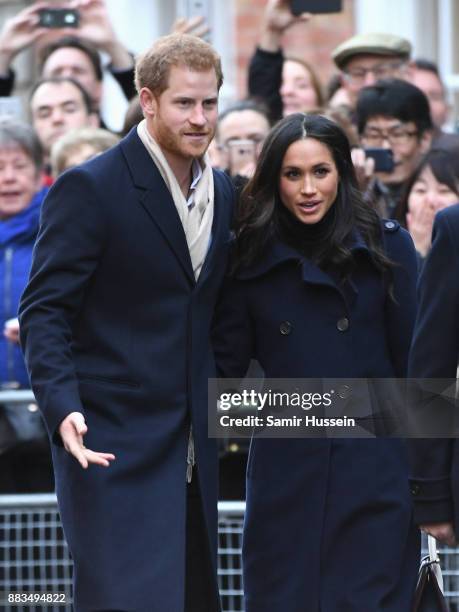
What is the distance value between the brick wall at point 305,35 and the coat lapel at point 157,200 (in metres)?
6.38

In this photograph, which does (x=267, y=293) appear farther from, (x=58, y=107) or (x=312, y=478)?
(x=58, y=107)

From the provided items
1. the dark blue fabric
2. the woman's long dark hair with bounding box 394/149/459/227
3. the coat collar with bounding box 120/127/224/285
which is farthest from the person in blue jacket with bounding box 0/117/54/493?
the coat collar with bounding box 120/127/224/285

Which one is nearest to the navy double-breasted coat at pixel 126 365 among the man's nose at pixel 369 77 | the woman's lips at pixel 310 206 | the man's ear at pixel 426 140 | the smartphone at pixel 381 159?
the woman's lips at pixel 310 206

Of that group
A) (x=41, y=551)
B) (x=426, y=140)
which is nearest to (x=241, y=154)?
(x=426, y=140)

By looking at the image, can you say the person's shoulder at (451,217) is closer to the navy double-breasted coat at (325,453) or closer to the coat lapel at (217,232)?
the navy double-breasted coat at (325,453)

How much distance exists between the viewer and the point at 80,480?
500 centimetres

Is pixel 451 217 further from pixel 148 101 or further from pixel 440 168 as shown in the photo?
pixel 440 168

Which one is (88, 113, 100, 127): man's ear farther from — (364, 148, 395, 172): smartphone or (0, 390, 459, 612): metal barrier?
(0, 390, 459, 612): metal barrier

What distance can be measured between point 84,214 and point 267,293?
0.59 metres

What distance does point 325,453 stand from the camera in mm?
5191

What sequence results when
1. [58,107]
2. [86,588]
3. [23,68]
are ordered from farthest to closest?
[23,68], [58,107], [86,588]

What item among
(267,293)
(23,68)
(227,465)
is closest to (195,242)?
(267,293)

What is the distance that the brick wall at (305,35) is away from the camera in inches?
453

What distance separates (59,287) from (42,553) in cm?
188
